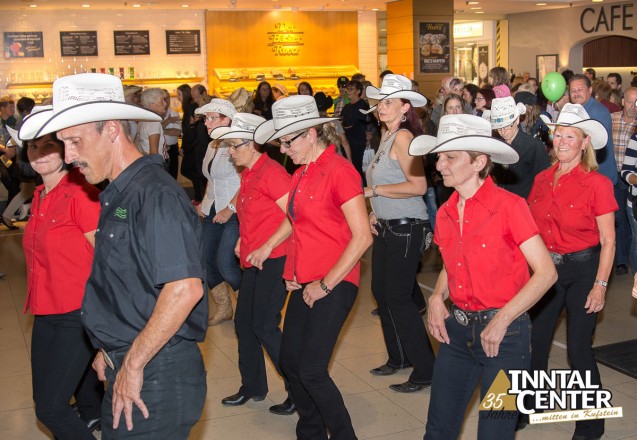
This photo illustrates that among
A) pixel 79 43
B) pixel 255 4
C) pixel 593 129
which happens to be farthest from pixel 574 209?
pixel 79 43

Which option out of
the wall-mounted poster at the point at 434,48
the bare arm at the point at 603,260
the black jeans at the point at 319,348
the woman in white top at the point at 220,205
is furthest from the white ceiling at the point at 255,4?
the bare arm at the point at 603,260

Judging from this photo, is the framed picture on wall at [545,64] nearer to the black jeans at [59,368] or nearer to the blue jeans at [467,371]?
the blue jeans at [467,371]

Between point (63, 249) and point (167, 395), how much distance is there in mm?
1277

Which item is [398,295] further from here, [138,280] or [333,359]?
[138,280]

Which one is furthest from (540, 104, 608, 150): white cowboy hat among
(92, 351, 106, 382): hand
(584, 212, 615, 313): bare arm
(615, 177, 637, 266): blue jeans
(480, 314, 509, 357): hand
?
(615, 177, 637, 266): blue jeans

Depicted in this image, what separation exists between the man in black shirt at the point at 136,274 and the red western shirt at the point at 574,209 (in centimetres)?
219

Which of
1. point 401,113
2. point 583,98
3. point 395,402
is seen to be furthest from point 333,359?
A: point 583,98

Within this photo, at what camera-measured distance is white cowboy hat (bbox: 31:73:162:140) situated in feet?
8.30

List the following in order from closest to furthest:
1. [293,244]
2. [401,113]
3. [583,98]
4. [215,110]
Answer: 1. [293,244]
2. [401,113]
3. [215,110]
4. [583,98]

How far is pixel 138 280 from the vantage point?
102 inches

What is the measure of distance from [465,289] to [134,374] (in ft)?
4.47

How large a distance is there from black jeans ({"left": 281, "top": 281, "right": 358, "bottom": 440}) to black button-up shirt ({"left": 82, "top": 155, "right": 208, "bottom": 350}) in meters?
1.15

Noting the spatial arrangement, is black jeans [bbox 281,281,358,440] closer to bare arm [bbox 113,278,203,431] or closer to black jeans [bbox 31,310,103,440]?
black jeans [bbox 31,310,103,440]

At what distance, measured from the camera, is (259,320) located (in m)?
4.58
